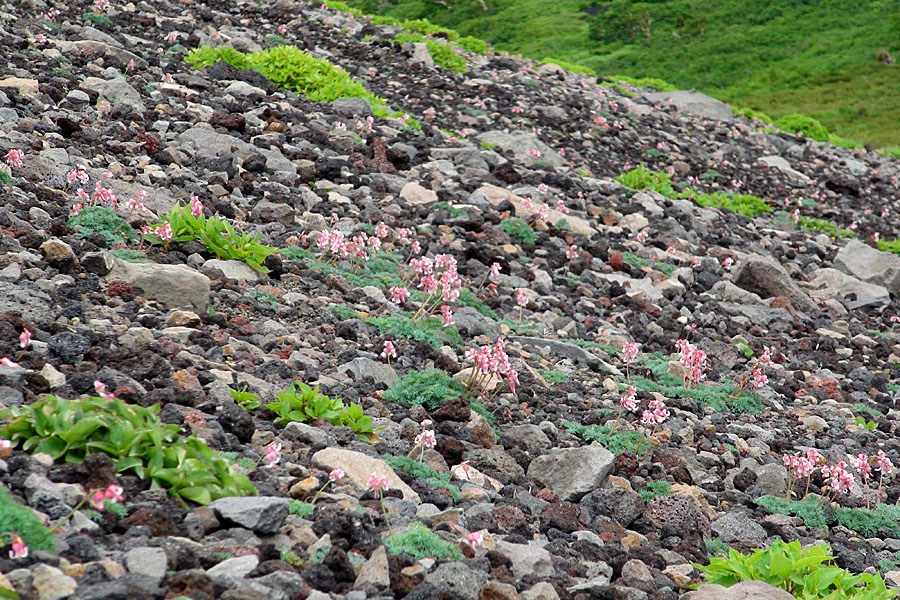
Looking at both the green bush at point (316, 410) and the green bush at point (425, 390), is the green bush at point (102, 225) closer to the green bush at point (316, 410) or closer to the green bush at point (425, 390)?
the green bush at point (316, 410)

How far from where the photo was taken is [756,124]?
26438 mm

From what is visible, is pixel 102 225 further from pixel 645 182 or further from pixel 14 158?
pixel 645 182

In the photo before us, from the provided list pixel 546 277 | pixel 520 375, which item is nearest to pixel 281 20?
pixel 546 277

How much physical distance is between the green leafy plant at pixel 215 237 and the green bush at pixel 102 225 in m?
0.41

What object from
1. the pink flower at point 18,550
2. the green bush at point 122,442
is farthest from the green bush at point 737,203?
the pink flower at point 18,550

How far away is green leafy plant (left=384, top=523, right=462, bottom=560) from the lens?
14.4ft

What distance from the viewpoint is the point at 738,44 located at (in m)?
53.2

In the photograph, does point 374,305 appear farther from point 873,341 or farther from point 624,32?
point 624,32

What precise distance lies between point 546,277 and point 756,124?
1894 centimetres

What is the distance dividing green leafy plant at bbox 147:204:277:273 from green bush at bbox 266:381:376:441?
2420mm

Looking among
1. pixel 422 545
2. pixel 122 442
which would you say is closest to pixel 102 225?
pixel 122 442

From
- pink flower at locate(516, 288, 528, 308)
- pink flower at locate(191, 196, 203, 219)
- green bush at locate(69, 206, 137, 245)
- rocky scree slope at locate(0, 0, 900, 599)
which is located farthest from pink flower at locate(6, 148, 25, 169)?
pink flower at locate(516, 288, 528, 308)

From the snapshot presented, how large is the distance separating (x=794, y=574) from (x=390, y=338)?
4231 mm

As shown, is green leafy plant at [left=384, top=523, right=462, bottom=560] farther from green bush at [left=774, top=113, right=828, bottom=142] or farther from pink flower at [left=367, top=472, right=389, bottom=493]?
green bush at [left=774, top=113, right=828, bottom=142]
